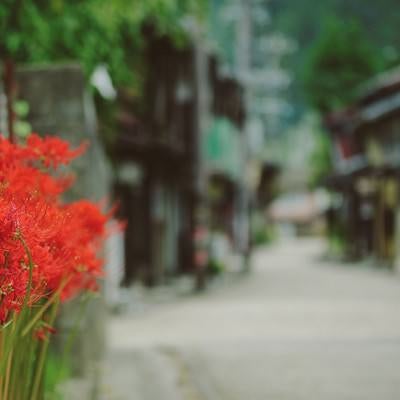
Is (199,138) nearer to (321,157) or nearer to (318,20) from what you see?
(321,157)

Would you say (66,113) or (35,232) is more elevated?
(66,113)

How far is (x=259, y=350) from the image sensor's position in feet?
30.1

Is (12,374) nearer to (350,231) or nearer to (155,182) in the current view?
(155,182)

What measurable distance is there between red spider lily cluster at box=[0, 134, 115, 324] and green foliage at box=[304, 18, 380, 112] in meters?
44.1

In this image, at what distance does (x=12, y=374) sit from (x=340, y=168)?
138 ft

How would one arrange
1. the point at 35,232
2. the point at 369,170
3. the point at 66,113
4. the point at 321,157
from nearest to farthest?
the point at 35,232 → the point at 66,113 → the point at 369,170 → the point at 321,157

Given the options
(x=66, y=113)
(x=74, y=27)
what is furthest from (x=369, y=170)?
(x=66, y=113)

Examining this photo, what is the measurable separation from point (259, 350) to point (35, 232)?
21.9 ft

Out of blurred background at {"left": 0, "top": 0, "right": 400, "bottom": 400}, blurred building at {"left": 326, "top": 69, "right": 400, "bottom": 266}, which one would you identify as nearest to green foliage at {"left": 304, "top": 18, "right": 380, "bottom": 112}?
blurred background at {"left": 0, "top": 0, "right": 400, "bottom": 400}

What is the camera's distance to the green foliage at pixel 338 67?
156 feet

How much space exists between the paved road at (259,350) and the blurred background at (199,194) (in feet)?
0.11

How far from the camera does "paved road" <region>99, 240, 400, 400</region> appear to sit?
6871mm

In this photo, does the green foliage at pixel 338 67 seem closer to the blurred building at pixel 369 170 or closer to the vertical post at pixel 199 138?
the blurred building at pixel 369 170

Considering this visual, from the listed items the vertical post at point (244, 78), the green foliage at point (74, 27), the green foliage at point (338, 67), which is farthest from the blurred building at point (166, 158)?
the green foliage at point (338, 67)
